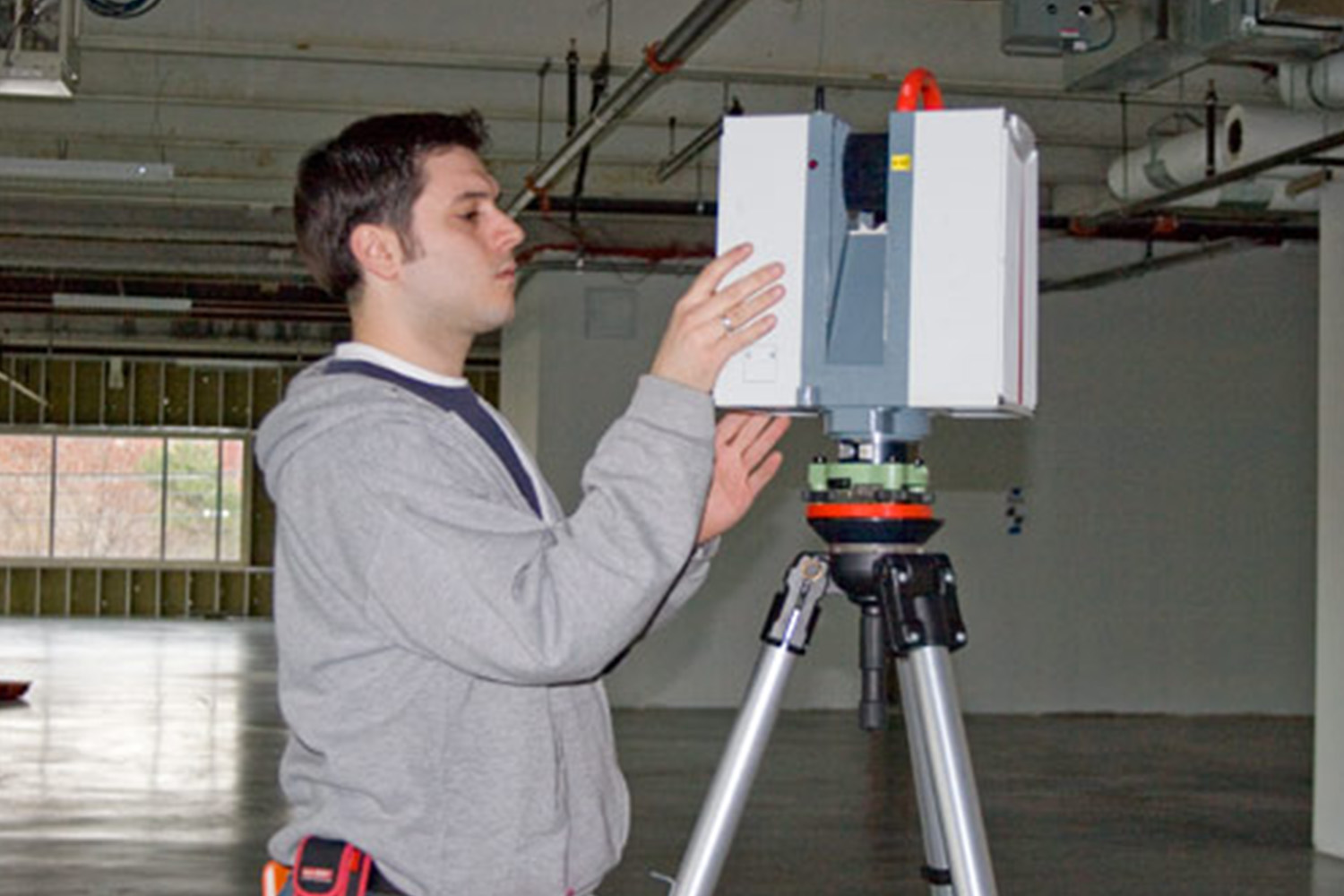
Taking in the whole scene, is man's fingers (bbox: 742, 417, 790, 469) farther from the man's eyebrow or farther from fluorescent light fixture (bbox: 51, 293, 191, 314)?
fluorescent light fixture (bbox: 51, 293, 191, 314)

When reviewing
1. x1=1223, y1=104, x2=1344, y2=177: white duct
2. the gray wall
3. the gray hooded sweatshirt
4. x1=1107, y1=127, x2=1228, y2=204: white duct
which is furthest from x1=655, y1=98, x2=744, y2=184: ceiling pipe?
the gray hooded sweatshirt

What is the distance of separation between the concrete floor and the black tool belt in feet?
13.3

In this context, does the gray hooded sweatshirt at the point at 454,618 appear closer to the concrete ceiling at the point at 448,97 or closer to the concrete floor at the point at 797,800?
the concrete floor at the point at 797,800

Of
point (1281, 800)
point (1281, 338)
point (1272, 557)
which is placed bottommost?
point (1281, 800)

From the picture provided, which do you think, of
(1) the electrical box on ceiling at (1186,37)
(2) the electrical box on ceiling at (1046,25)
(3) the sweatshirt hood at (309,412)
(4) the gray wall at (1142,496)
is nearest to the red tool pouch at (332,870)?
(3) the sweatshirt hood at (309,412)

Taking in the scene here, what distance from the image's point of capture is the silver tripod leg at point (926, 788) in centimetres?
166

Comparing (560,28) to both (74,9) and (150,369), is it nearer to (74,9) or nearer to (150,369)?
(74,9)

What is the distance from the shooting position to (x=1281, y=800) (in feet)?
25.8

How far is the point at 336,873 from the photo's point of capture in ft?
4.76

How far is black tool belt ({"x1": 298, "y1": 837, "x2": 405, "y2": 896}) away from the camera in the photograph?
145 centimetres

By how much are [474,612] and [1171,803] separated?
6810mm

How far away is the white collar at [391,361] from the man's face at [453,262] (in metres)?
0.04

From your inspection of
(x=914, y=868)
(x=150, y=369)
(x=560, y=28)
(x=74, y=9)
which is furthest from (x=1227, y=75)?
(x=150, y=369)

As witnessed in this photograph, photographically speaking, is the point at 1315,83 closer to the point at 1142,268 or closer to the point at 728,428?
the point at 1142,268
